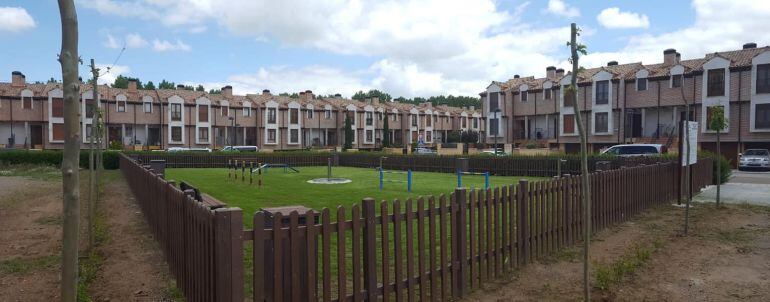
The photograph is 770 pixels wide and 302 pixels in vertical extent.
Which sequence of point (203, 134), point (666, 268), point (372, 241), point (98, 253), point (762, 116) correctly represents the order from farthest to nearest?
point (203, 134)
point (762, 116)
point (98, 253)
point (666, 268)
point (372, 241)

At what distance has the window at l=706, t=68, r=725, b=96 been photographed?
39906mm

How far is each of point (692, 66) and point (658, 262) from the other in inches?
1671

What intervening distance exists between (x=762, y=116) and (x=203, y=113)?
53.9m

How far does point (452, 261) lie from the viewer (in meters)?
5.59

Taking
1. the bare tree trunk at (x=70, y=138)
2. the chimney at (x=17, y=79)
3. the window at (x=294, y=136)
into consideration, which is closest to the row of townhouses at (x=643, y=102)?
the window at (x=294, y=136)

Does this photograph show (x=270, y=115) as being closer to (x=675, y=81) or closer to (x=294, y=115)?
(x=294, y=115)

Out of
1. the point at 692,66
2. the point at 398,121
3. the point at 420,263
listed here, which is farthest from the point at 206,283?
the point at 398,121

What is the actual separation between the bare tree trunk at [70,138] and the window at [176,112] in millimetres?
59907

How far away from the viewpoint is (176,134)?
194 ft

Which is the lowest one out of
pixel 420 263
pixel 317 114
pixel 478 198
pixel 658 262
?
pixel 658 262

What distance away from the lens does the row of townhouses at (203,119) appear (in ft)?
172

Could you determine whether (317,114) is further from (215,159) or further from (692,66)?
(692,66)

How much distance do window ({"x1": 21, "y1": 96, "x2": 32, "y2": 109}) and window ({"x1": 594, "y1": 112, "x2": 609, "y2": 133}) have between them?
55.1 metres

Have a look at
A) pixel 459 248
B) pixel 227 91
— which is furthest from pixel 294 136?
pixel 459 248
